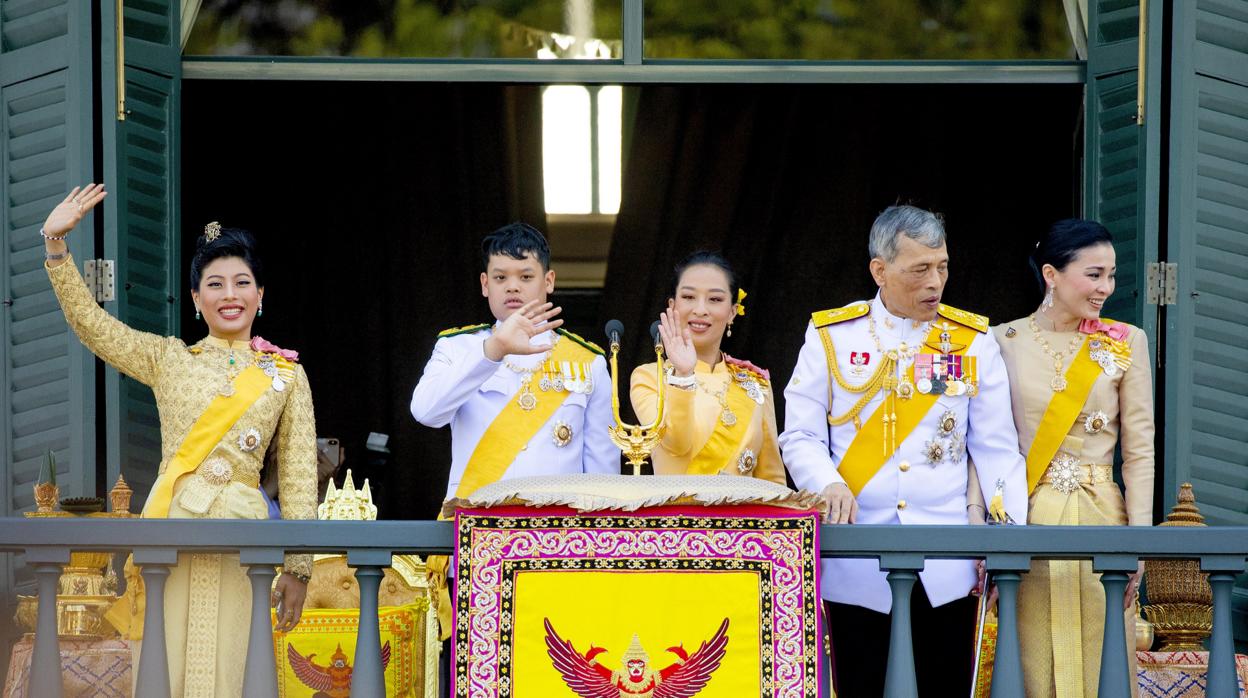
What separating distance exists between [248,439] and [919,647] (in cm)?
185

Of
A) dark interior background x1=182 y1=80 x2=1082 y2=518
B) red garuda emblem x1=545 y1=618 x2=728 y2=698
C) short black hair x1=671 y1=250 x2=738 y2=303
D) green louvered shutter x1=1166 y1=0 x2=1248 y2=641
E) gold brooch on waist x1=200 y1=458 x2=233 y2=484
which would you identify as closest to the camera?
red garuda emblem x1=545 y1=618 x2=728 y2=698

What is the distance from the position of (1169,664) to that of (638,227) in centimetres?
411

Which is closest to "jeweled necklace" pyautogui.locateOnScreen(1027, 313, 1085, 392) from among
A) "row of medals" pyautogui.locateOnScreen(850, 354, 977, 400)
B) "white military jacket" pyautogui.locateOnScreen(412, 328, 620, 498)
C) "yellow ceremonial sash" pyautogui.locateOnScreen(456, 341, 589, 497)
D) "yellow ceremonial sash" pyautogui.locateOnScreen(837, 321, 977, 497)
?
"row of medals" pyautogui.locateOnScreen(850, 354, 977, 400)

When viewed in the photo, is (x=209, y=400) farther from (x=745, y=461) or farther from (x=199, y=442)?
(x=745, y=461)

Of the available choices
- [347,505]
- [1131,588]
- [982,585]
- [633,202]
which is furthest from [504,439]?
[633,202]

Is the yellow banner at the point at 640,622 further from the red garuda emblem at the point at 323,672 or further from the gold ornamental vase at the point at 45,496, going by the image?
the gold ornamental vase at the point at 45,496

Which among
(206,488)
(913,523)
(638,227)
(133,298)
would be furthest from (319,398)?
(913,523)

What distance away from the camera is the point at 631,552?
13.9ft

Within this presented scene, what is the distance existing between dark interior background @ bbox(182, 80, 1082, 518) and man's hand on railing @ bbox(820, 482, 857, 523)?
4.27 meters

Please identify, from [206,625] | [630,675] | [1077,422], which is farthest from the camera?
[1077,422]

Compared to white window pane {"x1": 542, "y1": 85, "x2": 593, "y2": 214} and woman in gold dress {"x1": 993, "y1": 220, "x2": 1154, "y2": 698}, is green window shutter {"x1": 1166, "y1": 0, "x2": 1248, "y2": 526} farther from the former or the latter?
white window pane {"x1": 542, "y1": 85, "x2": 593, "y2": 214}

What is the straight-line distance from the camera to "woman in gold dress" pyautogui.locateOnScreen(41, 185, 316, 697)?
4531 millimetres

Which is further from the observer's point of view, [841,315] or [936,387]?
[841,315]

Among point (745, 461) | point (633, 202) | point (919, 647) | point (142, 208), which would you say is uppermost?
point (633, 202)
